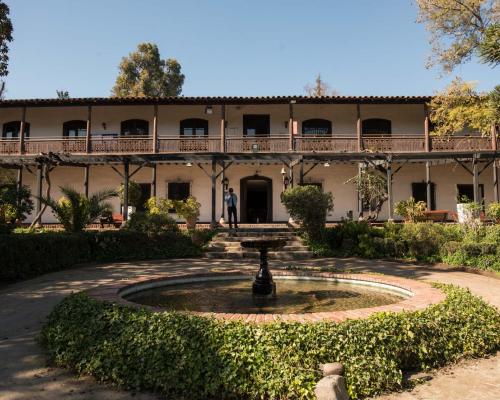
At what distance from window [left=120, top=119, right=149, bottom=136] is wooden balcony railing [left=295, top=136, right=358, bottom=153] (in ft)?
26.2

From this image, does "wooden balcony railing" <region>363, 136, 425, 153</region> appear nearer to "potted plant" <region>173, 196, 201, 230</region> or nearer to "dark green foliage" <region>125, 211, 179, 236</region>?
"potted plant" <region>173, 196, 201, 230</region>

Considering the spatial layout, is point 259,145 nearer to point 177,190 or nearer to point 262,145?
point 262,145

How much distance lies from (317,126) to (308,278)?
1421 centimetres

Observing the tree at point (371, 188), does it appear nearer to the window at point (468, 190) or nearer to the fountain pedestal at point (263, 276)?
the window at point (468, 190)

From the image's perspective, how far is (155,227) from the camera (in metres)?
13.0

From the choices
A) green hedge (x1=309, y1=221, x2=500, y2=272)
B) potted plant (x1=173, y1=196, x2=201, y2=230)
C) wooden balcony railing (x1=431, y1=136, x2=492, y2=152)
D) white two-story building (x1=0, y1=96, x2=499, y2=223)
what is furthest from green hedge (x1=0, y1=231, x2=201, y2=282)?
wooden balcony railing (x1=431, y1=136, x2=492, y2=152)

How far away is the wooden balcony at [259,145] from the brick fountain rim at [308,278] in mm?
10727

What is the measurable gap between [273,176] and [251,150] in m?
2.65

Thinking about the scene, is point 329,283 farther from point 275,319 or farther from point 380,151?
point 380,151

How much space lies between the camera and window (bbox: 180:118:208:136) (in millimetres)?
20641

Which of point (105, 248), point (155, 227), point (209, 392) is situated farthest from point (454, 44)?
point (209, 392)

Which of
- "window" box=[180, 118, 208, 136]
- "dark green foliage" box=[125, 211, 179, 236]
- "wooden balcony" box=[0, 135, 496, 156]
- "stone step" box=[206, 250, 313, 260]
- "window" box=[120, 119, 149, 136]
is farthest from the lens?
"window" box=[120, 119, 149, 136]

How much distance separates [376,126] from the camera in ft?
67.4

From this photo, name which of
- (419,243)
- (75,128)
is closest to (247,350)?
(419,243)
